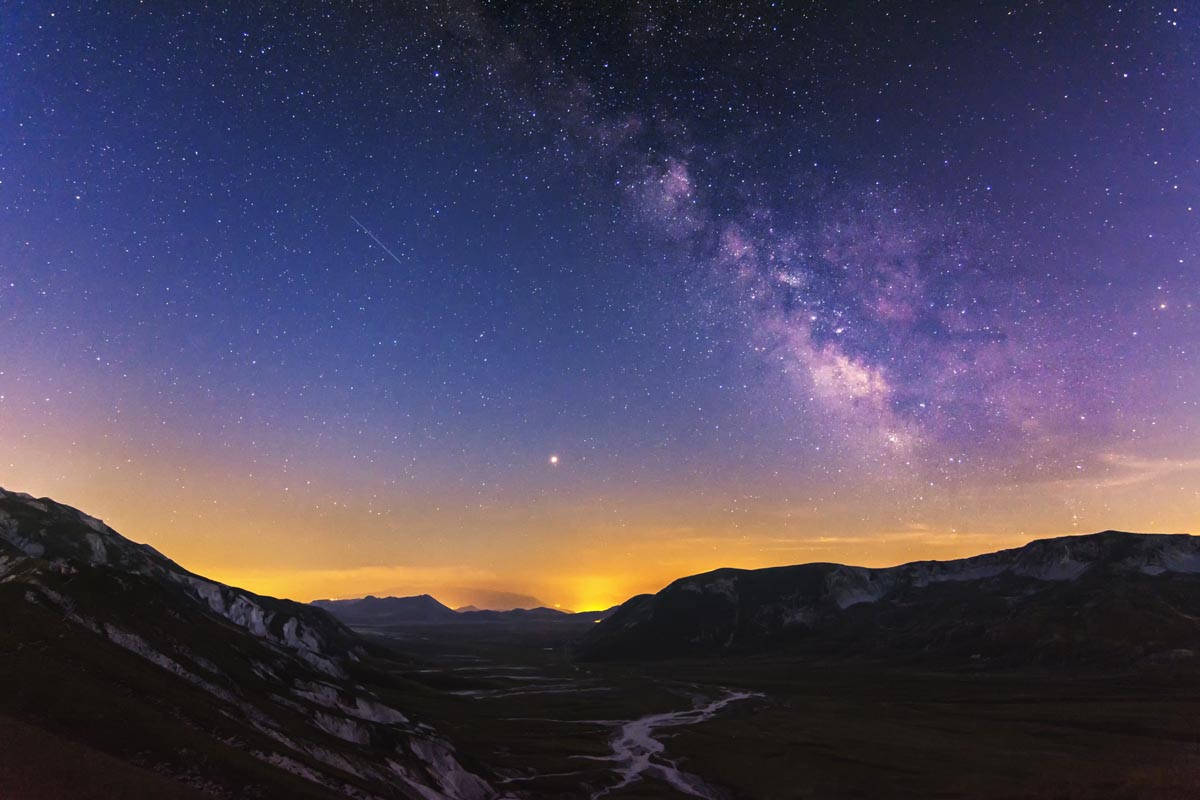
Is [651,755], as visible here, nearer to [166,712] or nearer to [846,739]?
[846,739]

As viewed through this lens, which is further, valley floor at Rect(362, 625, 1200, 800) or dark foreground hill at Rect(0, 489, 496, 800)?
valley floor at Rect(362, 625, 1200, 800)

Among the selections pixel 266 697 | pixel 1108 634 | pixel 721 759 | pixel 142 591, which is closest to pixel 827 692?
pixel 721 759

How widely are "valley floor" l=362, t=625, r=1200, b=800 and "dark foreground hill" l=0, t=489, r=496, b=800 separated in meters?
15.9

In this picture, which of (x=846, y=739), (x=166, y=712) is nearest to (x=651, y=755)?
(x=846, y=739)

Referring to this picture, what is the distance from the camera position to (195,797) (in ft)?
119

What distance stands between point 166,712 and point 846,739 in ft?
319

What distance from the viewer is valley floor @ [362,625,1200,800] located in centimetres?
7706

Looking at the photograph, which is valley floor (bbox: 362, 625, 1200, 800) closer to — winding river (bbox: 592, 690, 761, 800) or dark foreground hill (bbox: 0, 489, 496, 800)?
winding river (bbox: 592, 690, 761, 800)

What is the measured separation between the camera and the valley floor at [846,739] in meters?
77.1

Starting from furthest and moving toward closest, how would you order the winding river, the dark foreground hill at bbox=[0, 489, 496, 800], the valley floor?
the winding river
the valley floor
the dark foreground hill at bbox=[0, 489, 496, 800]

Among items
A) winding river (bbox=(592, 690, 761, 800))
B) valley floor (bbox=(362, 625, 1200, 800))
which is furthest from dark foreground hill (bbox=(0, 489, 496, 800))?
winding river (bbox=(592, 690, 761, 800))

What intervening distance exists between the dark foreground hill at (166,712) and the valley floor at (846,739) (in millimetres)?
15916

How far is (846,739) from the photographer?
105 m

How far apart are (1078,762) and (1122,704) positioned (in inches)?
2235
